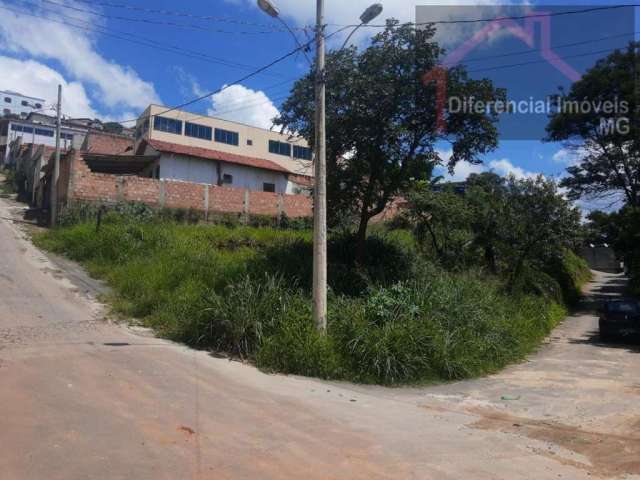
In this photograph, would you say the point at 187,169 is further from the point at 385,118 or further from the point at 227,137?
the point at 385,118

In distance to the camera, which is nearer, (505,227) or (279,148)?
(505,227)

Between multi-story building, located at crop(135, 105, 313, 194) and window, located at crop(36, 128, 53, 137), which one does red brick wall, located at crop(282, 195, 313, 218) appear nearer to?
multi-story building, located at crop(135, 105, 313, 194)

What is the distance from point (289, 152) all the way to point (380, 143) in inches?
1430

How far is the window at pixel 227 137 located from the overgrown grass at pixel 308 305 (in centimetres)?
2907

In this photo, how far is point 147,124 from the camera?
42812 millimetres

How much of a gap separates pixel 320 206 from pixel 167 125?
3660cm

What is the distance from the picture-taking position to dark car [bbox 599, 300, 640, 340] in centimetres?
1532

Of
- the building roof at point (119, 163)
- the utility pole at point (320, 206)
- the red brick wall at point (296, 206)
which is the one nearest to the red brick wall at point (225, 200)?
the red brick wall at point (296, 206)

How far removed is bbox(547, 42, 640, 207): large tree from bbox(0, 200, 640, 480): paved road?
57.6 feet

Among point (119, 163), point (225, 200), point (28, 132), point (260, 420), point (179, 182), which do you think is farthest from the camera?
point (28, 132)

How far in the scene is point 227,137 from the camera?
4556 centimetres

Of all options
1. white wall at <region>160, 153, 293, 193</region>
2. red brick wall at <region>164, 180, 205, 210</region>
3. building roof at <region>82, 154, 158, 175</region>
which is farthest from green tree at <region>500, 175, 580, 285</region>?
building roof at <region>82, 154, 158, 175</region>

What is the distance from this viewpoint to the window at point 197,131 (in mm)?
43625

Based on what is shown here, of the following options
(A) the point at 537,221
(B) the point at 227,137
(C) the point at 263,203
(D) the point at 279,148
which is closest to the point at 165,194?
(C) the point at 263,203
